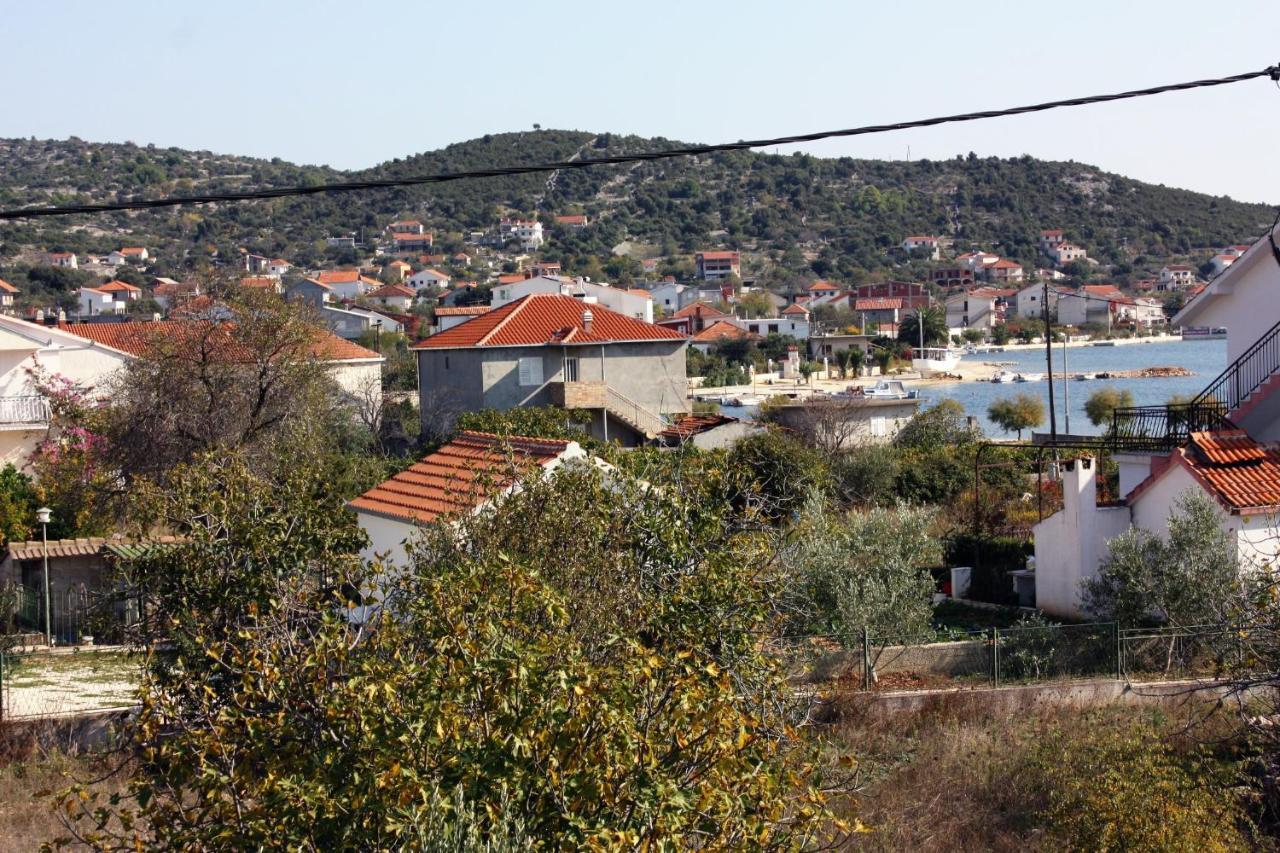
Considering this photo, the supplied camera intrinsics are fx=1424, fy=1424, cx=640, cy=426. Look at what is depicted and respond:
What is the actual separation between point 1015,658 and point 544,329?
105 feet

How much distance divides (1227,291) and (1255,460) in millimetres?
6004

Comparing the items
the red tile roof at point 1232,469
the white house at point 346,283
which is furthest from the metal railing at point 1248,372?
the white house at point 346,283

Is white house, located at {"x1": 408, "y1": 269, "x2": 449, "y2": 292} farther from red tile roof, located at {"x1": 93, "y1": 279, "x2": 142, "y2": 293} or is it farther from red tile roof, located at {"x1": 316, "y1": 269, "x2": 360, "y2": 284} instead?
Answer: red tile roof, located at {"x1": 93, "y1": 279, "x2": 142, "y2": 293}

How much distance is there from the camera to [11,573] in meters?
25.9

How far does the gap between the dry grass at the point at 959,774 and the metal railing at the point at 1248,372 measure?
9.88m

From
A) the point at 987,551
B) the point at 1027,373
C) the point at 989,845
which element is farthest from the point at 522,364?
the point at 1027,373

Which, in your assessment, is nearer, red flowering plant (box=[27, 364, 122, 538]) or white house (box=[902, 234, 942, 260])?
red flowering plant (box=[27, 364, 122, 538])

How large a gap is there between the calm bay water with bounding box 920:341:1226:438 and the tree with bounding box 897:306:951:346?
3476 mm

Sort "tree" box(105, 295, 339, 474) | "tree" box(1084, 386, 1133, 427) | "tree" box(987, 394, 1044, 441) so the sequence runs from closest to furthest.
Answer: "tree" box(105, 295, 339, 474) → "tree" box(1084, 386, 1133, 427) → "tree" box(987, 394, 1044, 441)

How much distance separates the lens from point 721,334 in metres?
116

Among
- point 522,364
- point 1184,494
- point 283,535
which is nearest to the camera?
point 283,535

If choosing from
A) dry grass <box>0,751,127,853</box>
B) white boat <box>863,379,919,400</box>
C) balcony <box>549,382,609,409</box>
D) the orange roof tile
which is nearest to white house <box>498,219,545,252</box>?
the orange roof tile

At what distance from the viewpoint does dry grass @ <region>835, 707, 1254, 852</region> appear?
44.7ft

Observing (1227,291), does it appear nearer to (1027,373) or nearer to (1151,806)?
(1151,806)
